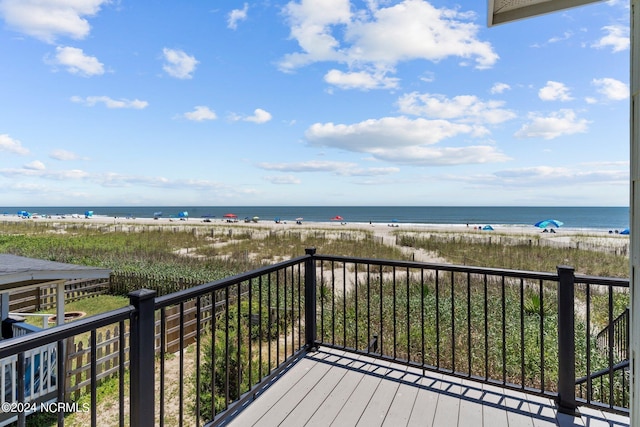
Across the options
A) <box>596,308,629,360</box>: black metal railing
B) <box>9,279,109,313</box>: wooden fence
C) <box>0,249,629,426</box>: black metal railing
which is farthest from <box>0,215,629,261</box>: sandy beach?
<box>9,279,109,313</box>: wooden fence

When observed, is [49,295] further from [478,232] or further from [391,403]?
[478,232]

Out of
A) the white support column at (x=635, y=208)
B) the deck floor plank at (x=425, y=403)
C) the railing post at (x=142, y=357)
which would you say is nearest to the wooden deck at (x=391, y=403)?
the deck floor plank at (x=425, y=403)

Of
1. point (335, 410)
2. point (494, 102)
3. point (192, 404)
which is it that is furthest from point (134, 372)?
point (494, 102)

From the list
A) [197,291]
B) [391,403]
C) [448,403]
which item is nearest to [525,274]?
[448,403]

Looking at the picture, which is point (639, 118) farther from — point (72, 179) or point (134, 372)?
point (72, 179)

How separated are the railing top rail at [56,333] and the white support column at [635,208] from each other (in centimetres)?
188

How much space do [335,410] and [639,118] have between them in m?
2.25

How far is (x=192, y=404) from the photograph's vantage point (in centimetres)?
366

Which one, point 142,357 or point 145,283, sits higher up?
point 142,357

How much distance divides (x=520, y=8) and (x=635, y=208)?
128 cm

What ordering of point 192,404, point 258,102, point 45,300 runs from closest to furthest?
point 192,404 → point 45,300 → point 258,102

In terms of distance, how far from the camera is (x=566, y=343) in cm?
218

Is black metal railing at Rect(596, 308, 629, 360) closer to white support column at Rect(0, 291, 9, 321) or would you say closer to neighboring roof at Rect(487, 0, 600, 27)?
neighboring roof at Rect(487, 0, 600, 27)

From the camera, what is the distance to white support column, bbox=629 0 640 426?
979 millimetres
